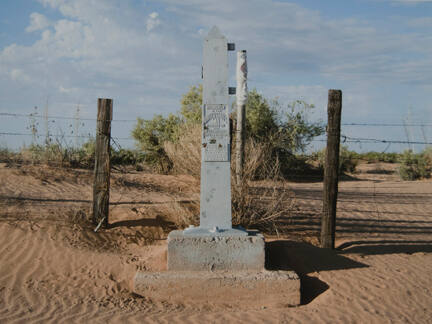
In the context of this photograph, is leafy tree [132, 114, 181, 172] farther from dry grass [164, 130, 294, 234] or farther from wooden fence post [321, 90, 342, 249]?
wooden fence post [321, 90, 342, 249]

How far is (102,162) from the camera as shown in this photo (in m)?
7.72

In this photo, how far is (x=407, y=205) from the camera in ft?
38.5

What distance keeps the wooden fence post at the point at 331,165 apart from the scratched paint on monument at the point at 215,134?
2.13 meters

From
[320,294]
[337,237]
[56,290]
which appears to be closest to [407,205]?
[337,237]

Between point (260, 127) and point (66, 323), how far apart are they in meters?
12.8

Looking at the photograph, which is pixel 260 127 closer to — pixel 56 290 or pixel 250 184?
pixel 250 184

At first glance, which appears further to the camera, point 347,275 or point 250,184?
point 250,184

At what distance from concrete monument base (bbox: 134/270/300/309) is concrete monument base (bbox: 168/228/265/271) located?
0.23m

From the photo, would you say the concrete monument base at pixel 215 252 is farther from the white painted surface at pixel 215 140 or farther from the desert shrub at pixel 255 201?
the desert shrub at pixel 255 201

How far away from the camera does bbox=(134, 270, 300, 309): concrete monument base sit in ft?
17.9

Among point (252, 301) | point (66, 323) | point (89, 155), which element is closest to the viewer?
point (66, 323)

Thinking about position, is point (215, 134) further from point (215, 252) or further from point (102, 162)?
point (102, 162)

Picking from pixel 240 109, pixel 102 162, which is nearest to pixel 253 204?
pixel 240 109

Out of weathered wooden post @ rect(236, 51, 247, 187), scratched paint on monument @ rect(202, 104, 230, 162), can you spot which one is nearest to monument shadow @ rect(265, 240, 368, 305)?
weathered wooden post @ rect(236, 51, 247, 187)
